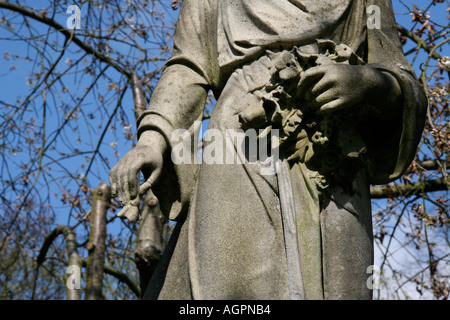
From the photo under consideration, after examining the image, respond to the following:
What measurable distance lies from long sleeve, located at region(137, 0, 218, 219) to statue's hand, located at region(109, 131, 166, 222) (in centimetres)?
14

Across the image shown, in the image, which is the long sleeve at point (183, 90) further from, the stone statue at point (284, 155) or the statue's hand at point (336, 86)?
the statue's hand at point (336, 86)

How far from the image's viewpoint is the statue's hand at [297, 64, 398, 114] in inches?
130

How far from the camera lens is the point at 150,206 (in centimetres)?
765

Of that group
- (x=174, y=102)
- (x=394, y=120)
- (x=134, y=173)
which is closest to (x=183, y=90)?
(x=174, y=102)

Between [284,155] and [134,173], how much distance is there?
643 mm

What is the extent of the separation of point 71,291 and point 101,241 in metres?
0.63

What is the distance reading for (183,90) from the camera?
12.4 ft

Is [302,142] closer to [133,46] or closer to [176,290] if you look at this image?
[176,290]

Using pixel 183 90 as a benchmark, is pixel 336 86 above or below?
below

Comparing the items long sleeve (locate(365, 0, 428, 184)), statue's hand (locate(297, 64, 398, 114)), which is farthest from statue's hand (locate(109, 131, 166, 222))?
long sleeve (locate(365, 0, 428, 184))

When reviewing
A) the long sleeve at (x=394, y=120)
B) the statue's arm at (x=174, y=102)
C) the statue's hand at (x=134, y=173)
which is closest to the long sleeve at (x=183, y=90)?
the statue's arm at (x=174, y=102)

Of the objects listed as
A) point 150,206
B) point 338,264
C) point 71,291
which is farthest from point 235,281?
point 71,291

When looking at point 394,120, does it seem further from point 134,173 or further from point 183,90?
point 134,173

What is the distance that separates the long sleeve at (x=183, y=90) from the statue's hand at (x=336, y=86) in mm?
627
